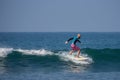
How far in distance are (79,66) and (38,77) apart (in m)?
4.37

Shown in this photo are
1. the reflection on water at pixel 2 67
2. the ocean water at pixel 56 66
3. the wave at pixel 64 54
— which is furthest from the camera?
the wave at pixel 64 54

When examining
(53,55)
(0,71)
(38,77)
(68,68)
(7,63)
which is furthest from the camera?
(53,55)

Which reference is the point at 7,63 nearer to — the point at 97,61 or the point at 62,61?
the point at 62,61

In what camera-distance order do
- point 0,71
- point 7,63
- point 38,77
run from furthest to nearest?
1. point 7,63
2. point 0,71
3. point 38,77

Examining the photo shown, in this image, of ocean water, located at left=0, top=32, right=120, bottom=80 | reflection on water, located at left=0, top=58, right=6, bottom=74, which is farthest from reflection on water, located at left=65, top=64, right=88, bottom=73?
reflection on water, located at left=0, top=58, right=6, bottom=74

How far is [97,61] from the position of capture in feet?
84.2

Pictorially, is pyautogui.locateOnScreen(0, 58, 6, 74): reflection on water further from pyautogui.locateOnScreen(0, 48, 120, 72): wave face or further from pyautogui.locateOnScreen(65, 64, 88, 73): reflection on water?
pyautogui.locateOnScreen(65, 64, 88, 73): reflection on water

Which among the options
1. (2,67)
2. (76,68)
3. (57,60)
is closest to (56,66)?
(76,68)

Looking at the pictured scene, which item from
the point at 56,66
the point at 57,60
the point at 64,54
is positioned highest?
the point at 64,54

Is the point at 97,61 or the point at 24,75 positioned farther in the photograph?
the point at 97,61

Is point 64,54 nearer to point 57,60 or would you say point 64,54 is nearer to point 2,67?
point 57,60

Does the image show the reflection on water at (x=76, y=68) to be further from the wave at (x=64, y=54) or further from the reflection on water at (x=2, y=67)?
the reflection on water at (x=2, y=67)

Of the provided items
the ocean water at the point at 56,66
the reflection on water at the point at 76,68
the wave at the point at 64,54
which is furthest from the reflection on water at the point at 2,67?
the reflection on water at the point at 76,68

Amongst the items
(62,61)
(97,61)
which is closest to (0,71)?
(62,61)
